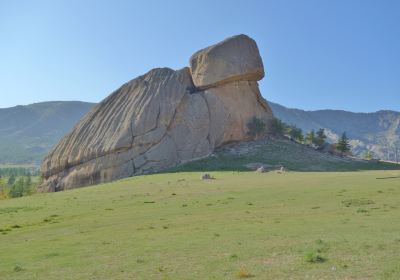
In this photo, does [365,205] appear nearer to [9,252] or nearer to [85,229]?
[85,229]

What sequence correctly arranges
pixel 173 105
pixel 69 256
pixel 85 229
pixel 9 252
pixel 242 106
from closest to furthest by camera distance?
pixel 69 256, pixel 9 252, pixel 85 229, pixel 173 105, pixel 242 106

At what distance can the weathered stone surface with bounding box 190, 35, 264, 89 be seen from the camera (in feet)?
307

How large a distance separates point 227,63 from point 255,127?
1447 cm

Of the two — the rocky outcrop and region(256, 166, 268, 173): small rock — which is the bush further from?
region(256, 166, 268, 173): small rock

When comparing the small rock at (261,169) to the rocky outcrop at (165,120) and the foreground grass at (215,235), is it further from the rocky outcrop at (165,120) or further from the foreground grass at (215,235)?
the foreground grass at (215,235)

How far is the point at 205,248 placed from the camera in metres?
20.6

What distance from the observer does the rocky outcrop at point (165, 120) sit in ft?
275

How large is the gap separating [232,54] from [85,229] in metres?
70.0

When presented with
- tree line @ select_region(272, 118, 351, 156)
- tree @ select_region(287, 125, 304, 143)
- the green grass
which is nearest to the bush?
the green grass

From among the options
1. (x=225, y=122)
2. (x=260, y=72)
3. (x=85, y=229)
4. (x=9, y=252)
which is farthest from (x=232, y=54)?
(x=9, y=252)

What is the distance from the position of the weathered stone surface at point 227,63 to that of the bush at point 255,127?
9.91 meters

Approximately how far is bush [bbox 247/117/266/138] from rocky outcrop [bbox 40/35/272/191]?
1.09 meters

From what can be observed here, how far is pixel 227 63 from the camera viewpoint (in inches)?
3681

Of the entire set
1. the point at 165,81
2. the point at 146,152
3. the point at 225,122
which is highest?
the point at 165,81
